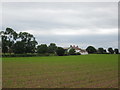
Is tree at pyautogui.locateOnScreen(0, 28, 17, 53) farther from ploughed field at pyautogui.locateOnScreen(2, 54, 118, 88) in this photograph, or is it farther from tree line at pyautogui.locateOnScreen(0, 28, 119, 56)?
ploughed field at pyautogui.locateOnScreen(2, 54, 118, 88)

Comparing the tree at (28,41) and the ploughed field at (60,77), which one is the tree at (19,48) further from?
the ploughed field at (60,77)

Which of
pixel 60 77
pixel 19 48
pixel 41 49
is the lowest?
pixel 60 77

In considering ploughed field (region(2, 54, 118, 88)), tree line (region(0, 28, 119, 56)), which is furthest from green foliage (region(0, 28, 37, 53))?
ploughed field (region(2, 54, 118, 88))

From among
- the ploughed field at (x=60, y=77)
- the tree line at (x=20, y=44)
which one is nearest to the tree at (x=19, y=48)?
the tree line at (x=20, y=44)

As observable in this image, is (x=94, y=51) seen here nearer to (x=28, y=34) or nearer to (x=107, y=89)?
(x=28, y=34)

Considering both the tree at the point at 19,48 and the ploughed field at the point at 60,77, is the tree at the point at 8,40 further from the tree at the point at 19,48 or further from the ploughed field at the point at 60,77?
the ploughed field at the point at 60,77

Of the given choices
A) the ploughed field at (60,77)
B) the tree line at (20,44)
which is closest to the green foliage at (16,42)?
the tree line at (20,44)

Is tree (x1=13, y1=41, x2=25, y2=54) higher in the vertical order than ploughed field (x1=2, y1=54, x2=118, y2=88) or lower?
higher

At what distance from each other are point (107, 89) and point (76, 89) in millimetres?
1491

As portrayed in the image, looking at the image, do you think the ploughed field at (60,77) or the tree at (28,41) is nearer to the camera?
the ploughed field at (60,77)

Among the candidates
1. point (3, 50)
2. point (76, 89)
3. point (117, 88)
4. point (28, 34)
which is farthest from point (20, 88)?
point (28, 34)

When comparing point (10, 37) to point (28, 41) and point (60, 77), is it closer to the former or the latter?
point (28, 41)

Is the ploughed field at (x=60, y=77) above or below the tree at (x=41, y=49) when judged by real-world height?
below

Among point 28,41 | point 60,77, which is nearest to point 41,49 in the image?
point 28,41
